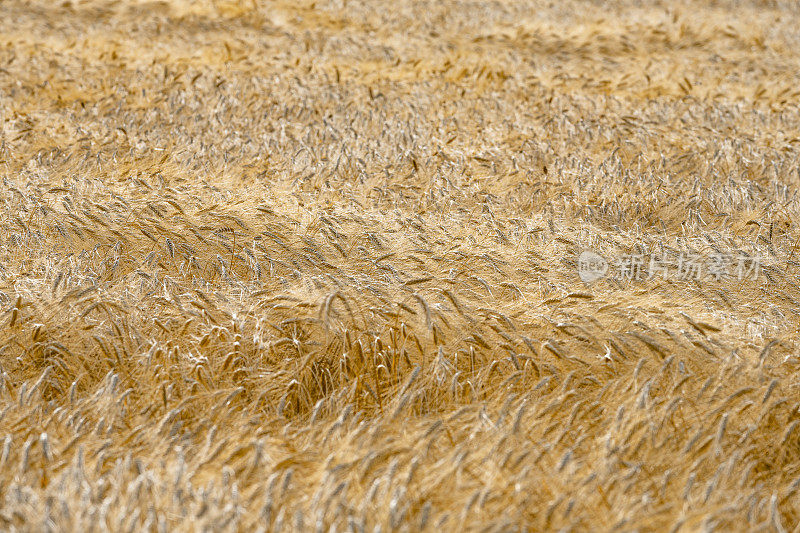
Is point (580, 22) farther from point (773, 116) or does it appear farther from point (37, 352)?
point (37, 352)

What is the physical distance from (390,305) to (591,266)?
4.27ft

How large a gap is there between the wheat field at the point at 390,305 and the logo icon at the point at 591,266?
62 mm

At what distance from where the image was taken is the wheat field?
2.38m

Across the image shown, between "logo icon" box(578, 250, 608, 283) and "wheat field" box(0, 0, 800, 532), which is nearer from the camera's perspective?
"wheat field" box(0, 0, 800, 532)

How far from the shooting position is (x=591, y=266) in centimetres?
407

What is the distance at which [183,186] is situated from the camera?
504cm

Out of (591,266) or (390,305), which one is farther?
(591,266)

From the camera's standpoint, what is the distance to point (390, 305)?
3.44 meters

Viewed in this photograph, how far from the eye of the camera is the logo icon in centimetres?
395

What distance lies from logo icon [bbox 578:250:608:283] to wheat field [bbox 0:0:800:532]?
0.20 ft

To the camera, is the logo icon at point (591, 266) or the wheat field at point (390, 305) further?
the logo icon at point (591, 266)

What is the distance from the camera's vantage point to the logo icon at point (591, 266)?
3953 millimetres

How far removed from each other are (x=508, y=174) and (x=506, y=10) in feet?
20.9

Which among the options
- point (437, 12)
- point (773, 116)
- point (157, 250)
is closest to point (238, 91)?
point (157, 250)
